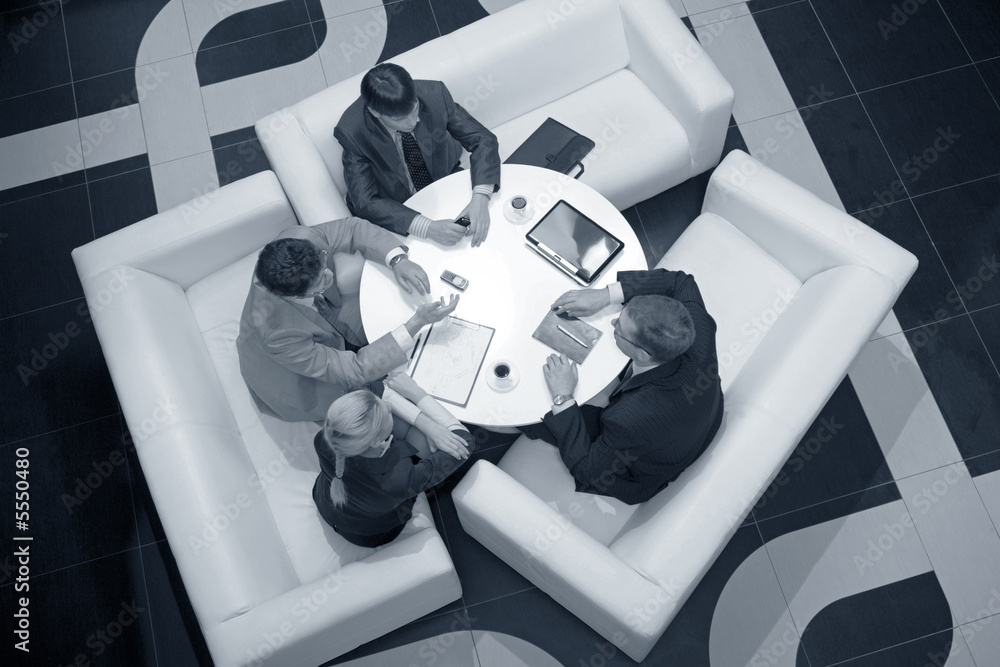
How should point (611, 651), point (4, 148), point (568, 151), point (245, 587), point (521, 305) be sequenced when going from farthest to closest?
point (4, 148), point (568, 151), point (611, 651), point (521, 305), point (245, 587)

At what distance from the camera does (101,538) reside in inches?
143

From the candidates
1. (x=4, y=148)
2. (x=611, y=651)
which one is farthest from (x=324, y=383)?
(x=4, y=148)

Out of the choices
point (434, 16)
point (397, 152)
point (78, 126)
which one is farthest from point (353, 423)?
point (78, 126)

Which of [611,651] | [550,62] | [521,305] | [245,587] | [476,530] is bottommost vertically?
[611,651]

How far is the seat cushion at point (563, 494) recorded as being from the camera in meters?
3.00

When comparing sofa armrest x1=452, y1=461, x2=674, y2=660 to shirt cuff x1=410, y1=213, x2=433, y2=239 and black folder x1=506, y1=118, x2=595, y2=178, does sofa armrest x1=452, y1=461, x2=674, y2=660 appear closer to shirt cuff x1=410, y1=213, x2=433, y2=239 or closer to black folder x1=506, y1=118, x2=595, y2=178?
shirt cuff x1=410, y1=213, x2=433, y2=239

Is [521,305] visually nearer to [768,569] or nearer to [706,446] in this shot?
[706,446]

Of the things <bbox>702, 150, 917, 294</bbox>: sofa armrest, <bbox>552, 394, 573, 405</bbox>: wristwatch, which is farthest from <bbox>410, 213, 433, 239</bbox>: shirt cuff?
<bbox>702, 150, 917, 294</bbox>: sofa armrest

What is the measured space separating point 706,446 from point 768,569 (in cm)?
101

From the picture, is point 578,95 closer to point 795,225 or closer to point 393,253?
point 795,225

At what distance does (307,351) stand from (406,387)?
398 millimetres

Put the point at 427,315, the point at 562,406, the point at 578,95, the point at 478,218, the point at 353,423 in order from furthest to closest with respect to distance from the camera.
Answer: the point at 578,95 → the point at 478,218 → the point at 427,315 → the point at 562,406 → the point at 353,423

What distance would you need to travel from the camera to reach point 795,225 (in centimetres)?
315

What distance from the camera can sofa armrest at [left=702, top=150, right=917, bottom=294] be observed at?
3.01m
